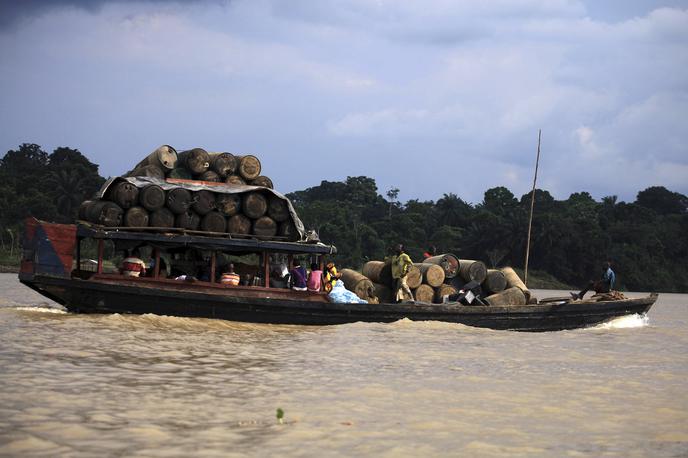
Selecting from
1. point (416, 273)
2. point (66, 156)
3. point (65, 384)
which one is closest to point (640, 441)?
point (65, 384)

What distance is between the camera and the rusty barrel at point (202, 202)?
1482cm

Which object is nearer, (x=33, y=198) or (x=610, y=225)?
(x=33, y=198)

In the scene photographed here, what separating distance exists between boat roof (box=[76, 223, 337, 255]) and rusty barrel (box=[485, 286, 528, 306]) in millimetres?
3983

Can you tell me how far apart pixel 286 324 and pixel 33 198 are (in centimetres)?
4325

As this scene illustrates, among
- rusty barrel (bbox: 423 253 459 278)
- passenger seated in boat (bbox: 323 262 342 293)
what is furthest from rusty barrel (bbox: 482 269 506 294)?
passenger seated in boat (bbox: 323 262 342 293)

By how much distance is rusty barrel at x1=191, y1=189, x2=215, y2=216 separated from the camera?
583 inches

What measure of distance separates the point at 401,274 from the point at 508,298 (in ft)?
8.23

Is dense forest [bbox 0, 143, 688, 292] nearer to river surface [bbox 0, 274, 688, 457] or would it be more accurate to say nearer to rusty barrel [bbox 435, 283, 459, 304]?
rusty barrel [bbox 435, 283, 459, 304]

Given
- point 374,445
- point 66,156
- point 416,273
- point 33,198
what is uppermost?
point 66,156

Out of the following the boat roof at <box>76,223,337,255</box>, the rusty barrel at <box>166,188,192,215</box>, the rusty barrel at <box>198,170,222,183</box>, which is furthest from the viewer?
the rusty barrel at <box>198,170,222,183</box>

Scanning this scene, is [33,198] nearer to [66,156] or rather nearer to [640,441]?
[66,156]

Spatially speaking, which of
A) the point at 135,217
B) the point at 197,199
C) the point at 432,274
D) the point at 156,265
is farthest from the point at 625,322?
the point at 135,217

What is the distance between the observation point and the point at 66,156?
67562 mm

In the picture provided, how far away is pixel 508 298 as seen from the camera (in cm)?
1734
